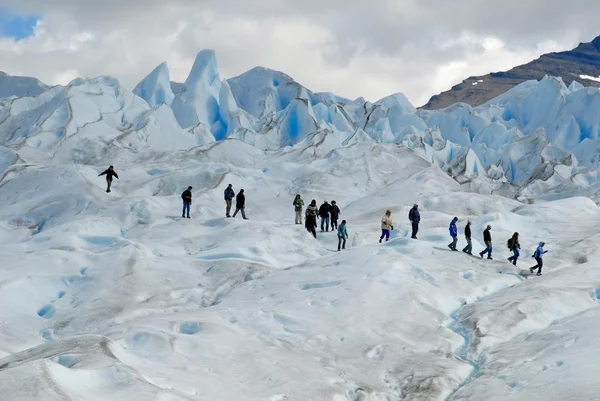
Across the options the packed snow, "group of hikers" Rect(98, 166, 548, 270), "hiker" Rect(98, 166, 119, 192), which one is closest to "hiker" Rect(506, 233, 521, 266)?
"group of hikers" Rect(98, 166, 548, 270)

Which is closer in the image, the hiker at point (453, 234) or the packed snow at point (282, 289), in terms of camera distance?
the packed snow at point (282, 289)

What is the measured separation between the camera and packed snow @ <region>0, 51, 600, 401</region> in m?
11.7

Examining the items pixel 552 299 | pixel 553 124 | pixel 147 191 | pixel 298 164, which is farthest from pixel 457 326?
pixel 553 124

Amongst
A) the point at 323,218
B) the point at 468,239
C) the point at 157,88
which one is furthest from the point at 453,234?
the point at 157,88

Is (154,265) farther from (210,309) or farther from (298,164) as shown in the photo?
(298,164)

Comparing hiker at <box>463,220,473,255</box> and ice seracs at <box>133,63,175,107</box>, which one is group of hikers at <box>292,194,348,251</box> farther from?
ice seracs at <box>133,63,175,107</box>

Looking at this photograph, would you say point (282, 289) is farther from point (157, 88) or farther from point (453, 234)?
point (157, 88)

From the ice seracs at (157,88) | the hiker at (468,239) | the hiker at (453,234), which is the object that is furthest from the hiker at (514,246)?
the ice seracs at (157,88)

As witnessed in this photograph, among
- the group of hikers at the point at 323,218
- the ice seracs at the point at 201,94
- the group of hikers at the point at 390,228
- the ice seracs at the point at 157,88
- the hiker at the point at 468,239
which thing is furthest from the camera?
the ice seracs at the point at 157,88

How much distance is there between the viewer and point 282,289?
17812mm

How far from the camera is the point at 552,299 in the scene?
16.9 metres

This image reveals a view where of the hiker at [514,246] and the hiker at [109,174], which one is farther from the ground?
the hiker at [109,174]

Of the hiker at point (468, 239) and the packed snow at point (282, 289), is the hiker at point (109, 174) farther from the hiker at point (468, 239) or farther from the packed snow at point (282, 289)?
the hiker at point (468, 239)

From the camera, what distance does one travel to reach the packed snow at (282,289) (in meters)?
11.7
